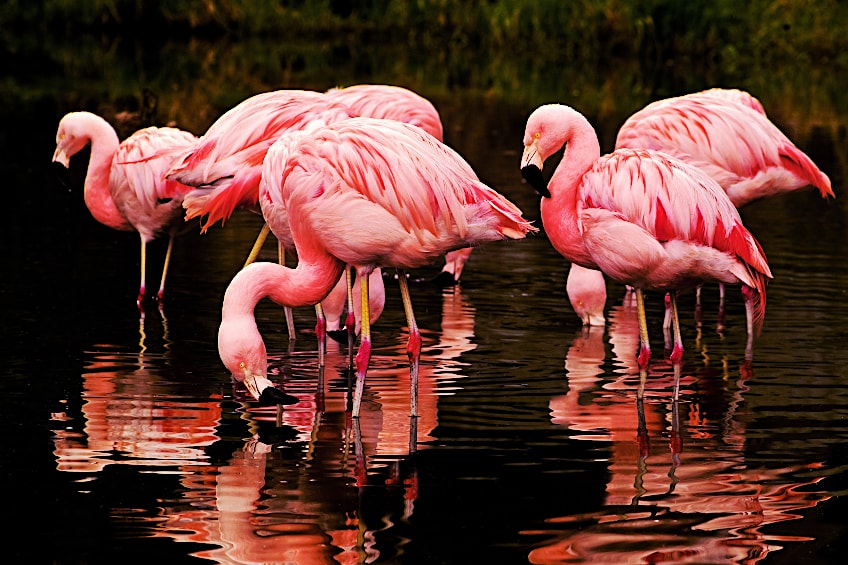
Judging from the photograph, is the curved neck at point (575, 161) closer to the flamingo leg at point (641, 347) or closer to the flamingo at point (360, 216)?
the flamingo at point (360, 216)

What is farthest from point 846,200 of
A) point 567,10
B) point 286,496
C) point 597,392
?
point 567,10

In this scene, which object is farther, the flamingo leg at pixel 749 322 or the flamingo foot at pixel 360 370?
the flamingo leg at pixel 749 322

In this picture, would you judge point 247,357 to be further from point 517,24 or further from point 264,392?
point 517,24

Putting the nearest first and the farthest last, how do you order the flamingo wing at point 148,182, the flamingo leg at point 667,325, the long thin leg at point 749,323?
the flamingo leg at point 667,325, the long thin leg at point 749,323, the flamingo wing at point 148,182

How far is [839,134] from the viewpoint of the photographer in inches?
645

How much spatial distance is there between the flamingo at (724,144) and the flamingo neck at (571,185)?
5.85 ft

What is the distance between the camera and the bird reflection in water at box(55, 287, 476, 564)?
14.3 feet

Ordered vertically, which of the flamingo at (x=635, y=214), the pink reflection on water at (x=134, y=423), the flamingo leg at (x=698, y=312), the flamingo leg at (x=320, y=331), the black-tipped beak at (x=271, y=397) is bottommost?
the flamingo leg at (x=698, y=312)

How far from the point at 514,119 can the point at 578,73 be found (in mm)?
7128

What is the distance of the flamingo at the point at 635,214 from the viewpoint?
221 inches

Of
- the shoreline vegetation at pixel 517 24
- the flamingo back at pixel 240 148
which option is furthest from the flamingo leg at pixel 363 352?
the shoreline vegetation at pixel 517 24

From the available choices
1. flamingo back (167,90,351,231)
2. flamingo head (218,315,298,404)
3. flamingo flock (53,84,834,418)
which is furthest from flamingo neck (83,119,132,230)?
flamingo head (218,315,298,404)

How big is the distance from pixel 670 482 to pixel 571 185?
1.37 m

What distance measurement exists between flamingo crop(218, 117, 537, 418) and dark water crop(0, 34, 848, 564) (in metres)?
0.42
